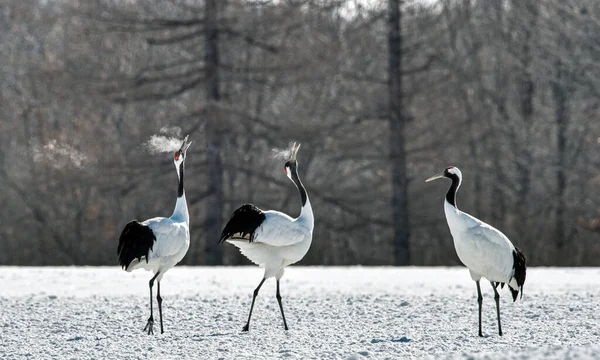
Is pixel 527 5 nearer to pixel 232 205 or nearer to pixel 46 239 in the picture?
pixel 232 205

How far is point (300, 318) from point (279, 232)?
1.55m

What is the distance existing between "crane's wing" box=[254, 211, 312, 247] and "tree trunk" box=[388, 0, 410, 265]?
1656 centimetres

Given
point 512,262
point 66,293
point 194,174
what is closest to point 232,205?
point 194,174

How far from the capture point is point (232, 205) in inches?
1150

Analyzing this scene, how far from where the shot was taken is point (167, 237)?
410 inches

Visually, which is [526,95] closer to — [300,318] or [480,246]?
[300,318]

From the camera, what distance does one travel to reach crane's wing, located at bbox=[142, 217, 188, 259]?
1035 centimetres

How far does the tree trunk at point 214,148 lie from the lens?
25.5 m

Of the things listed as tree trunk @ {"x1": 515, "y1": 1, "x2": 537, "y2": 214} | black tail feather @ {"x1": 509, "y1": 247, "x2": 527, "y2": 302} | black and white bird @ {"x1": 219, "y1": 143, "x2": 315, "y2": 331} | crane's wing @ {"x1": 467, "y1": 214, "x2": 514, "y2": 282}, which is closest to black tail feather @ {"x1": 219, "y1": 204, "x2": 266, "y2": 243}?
black and white bird @ {"x1": 219, "y1": 143, "x2": 315, "y2": 331}

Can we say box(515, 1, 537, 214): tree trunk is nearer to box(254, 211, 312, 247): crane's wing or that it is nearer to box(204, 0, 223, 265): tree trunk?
box(204, 0, 223, 265): tree trunk

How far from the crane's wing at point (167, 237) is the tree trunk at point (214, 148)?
14660mm

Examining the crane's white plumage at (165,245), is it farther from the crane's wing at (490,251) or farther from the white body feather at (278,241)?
the crane's wing at (490,251)

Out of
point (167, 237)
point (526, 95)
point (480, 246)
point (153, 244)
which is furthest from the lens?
point (526, 95)

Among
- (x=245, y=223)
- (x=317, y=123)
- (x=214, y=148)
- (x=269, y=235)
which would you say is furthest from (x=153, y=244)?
(x=317, y=123)
